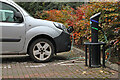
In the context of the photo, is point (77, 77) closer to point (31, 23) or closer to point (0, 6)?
point (31, 23)

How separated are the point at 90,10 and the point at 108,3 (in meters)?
0.96

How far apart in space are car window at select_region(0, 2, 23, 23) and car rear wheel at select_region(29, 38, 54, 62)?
3.09 feet

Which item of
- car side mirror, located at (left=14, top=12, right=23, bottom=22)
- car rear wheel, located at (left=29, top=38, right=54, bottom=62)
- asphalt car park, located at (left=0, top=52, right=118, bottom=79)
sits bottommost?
asphalt car park, located at (left=0, top=52, right=118, bottom=79)

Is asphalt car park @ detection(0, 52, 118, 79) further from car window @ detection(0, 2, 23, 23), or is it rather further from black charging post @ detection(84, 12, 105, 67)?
car window @ detection(0, 2, 23, 23)

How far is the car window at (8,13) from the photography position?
7797 millimetres

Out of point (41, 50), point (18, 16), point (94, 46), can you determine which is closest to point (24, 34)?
point (18, 16)

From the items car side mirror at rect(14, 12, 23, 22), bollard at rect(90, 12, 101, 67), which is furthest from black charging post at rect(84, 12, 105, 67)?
car side mirror at rect(14, 12, 23, 22)

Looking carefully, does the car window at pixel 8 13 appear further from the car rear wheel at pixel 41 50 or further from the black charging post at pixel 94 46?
the black charging post at pixel 94 46

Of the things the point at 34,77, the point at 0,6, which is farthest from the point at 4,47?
the point at 34,77

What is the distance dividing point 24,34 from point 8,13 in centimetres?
83

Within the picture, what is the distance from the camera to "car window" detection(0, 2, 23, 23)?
307 inches

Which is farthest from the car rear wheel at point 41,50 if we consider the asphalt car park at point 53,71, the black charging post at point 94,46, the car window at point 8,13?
the black charging post at point 94,46

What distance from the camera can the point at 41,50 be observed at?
7.82m

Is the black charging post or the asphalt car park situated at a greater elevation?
the black charging post
